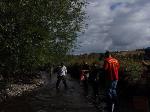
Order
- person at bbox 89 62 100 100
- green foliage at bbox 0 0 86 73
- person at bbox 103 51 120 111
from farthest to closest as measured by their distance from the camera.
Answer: green foliage at bbox 0 0 86 73, person at bbox 89 62 100 100, person at bbox 103 51 120 111

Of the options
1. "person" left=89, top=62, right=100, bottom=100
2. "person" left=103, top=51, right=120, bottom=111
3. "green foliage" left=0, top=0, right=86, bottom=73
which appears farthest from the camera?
"green foliage" left=0, top=0, right=86, bottom=73

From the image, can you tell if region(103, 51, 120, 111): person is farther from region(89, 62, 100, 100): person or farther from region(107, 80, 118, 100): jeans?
region(89, 62, 100, 100): person

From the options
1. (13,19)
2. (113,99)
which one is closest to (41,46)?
(13,19)

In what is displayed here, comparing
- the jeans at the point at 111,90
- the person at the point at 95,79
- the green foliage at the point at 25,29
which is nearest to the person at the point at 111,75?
the jeans at the point at 111,90

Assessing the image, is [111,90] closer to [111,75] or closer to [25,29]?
[111,75]

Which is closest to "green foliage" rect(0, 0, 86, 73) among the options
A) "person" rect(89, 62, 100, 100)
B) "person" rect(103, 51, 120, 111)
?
"person" rect(89, 62, 100, 100)

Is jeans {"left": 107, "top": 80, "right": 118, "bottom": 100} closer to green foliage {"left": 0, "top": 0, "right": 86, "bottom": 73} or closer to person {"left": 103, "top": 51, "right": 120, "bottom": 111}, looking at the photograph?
person {"left": 103, "top": 51, "right": 120, "bottom": 111}

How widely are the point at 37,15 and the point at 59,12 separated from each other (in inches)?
227

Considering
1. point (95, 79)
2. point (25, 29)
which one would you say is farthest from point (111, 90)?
point (25, 29)

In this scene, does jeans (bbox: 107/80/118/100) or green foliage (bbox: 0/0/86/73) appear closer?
jeans (bbox: 107/80/118/100)

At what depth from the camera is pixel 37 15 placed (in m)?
30.8

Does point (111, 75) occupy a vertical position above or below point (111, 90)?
above

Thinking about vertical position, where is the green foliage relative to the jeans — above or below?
above

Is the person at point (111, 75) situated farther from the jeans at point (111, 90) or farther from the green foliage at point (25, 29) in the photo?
the green foliage at point (25, 29)
